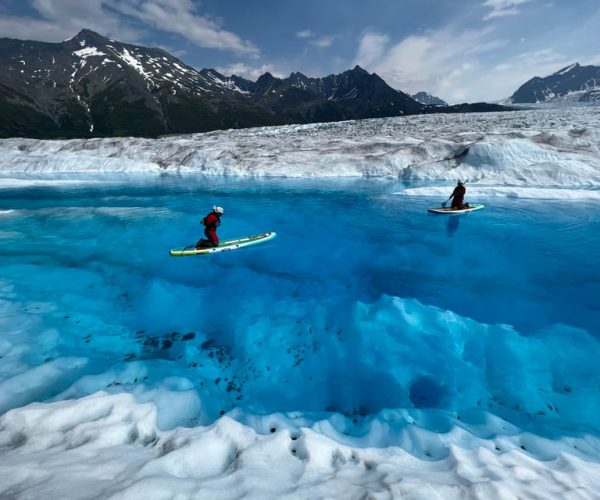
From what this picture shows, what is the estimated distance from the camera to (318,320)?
10.3 m

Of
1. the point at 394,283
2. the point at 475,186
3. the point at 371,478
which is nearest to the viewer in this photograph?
the point at 371,478

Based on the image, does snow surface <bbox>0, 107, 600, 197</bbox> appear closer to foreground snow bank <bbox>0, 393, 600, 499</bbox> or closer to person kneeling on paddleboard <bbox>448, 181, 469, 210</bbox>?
person kneeling on paddleboard <bbox>448, 181, 469, 210</bbox>

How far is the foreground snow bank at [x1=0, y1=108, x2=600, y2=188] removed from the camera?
3275 centimetres

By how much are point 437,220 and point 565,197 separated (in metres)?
11.6

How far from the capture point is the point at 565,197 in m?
25.3

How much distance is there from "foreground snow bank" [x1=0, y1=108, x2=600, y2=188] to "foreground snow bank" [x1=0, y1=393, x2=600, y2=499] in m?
31.3

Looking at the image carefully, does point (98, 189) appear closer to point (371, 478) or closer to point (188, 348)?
point (188, 348)

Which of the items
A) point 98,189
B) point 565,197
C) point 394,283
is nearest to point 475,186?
point 565,197

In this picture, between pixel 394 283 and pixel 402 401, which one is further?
pixel 394 283

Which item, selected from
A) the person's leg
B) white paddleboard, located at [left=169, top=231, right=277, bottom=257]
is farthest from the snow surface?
the person's leg

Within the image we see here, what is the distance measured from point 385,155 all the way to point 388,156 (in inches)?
19.8

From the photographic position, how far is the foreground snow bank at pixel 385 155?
32750 mm

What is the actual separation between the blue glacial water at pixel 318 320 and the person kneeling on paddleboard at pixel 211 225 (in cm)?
73

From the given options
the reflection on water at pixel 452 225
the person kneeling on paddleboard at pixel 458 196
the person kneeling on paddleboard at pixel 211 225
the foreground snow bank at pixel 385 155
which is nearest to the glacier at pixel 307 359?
the reflection on water at pixel 452 225
